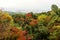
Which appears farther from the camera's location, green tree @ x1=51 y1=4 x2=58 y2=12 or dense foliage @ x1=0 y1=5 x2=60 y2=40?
green tree @ x1=51 y1=4 x2=58 y2=12

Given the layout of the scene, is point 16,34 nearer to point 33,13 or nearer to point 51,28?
point 51,28

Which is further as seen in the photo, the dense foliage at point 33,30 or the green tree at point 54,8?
the green tree at point 54,8

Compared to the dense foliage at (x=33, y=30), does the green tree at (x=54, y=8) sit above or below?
above

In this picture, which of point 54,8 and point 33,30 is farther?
point 54,8

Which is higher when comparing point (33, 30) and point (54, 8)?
point (54, 8)

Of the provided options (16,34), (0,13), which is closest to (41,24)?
(0,13)

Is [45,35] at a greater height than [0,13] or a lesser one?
lesser

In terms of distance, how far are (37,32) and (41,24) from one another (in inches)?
202

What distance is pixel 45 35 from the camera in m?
40.7

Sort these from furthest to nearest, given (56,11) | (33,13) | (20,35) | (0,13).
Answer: (33,13), (56,11), (0,13), (20,35)

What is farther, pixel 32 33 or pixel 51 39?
pixel 32 33

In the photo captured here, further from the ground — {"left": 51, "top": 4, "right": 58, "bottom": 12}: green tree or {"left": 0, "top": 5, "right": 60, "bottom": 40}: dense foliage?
{"left": 51, "top": 4, "right": 58, "bottom": 12}: green tree

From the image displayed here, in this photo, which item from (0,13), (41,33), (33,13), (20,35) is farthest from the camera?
(33,13)

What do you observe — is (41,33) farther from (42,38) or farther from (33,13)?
(33,13)
